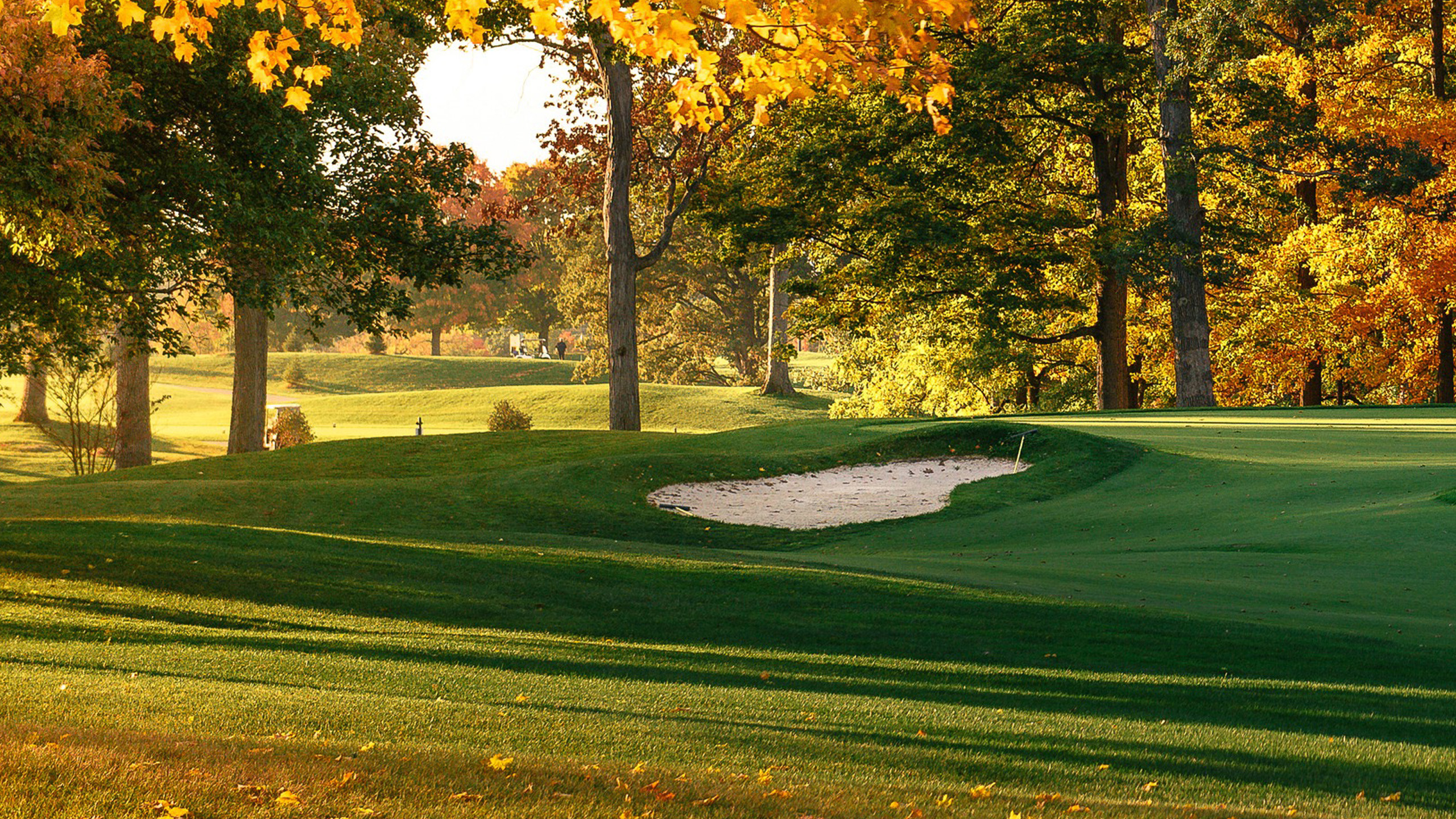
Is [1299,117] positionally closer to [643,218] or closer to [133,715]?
[643,218]

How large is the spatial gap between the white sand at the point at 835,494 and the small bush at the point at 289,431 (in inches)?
669

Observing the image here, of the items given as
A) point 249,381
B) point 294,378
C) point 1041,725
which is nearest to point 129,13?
point 1041,725

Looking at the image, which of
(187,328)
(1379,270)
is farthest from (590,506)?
(187,328)

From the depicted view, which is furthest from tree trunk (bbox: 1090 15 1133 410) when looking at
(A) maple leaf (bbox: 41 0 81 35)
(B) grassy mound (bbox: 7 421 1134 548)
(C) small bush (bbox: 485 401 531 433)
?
(A) maple leaf (bbox: 41 0 81 35)

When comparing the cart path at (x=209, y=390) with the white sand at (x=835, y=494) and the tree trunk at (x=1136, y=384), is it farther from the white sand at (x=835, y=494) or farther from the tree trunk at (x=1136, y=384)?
the white sand at (x=835, y=494)

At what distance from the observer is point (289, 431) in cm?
3120

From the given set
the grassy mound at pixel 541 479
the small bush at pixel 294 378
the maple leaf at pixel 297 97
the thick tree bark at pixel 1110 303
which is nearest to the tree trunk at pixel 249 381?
the grassy mound at pixel 541 479

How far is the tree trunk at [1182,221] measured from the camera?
26.8 metres

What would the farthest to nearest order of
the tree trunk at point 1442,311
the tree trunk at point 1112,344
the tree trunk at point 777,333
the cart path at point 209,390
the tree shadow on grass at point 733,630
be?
1. the cart path at point 209,390
2. the tree trunk at point 777,333
3. the tree trunk at point 1112,344
4. the tree trunk at point 1442,311
5. the tree shadow on grass at point 733,630

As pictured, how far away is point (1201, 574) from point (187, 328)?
94.4 meters

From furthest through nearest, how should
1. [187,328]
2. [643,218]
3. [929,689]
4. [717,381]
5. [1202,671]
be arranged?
[187,328], [717,381], [643,218], [1202,671], [929,689]

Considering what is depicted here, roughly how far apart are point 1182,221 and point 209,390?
171 ft

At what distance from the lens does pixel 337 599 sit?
938 cm

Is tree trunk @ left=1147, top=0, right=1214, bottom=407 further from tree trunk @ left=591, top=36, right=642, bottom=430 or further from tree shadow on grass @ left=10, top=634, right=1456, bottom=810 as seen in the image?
tree shadow on grass @ left=10, top=634, right=1456, bottom=810
